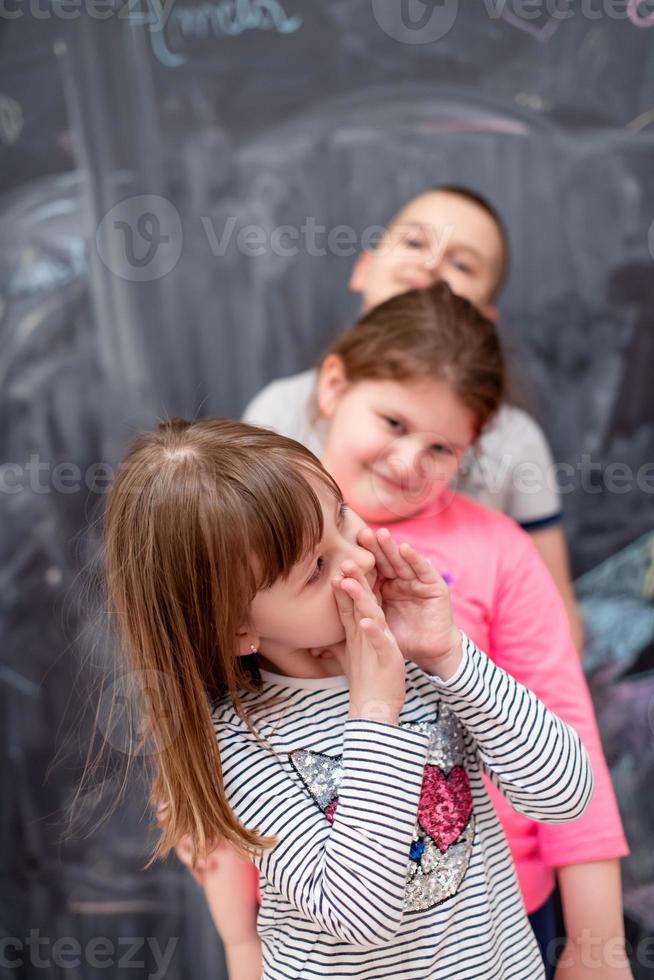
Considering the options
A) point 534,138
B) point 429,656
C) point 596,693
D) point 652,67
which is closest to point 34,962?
point 596,693

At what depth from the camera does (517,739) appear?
2.73ft

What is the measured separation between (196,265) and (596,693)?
1.06m

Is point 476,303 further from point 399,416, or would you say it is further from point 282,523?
point 282,523

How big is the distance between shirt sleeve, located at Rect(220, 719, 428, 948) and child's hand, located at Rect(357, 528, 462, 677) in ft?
0.25

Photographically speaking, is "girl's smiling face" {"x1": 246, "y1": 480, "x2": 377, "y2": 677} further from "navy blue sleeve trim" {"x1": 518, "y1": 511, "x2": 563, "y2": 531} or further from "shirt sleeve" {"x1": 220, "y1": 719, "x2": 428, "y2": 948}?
"navy blue sleeve trim" {"x1": 518, "y1": 511, "x2": 563, "y2": 531}

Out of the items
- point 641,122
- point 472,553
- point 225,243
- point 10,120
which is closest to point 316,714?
point 472,553

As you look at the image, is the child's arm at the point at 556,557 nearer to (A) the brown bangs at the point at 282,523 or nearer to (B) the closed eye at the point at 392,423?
(B) the closed eye at the point at 392,423

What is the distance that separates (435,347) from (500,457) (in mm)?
326

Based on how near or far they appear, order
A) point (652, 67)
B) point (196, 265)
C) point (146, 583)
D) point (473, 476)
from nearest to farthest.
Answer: point (146, 583)
point (473, 476)
point (652, 67)
point (196, 265)

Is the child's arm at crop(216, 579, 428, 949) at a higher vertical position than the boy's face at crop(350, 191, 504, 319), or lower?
lower

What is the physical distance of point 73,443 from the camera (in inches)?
65.9

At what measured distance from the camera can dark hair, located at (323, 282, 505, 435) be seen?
41.9 inches

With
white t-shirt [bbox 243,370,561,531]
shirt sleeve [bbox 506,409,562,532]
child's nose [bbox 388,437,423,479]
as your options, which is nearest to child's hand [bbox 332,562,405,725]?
child's nose [bbox 388,437,423,479]

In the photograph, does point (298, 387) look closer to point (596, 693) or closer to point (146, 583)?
point (146, 583)
